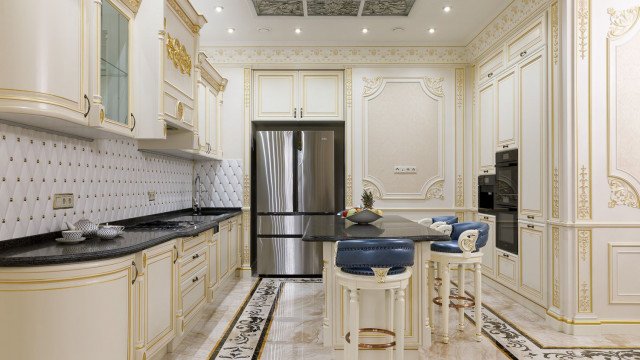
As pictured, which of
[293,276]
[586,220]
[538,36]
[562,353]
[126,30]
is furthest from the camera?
[293,276]

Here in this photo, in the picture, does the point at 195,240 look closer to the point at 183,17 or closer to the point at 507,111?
the point at 183,17

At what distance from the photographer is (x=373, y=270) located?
211 centimetres

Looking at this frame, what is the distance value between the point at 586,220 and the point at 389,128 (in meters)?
2.57

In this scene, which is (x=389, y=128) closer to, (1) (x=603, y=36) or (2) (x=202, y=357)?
(1) (x=603, y=36)

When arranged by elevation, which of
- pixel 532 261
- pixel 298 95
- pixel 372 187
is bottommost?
pixel 532 261

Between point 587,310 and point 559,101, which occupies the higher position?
point 559,101

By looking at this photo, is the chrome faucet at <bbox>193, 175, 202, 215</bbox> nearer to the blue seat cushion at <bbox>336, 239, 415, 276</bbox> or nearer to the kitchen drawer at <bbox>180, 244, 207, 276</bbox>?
the kitchen drawer at <bbox>180, 244, 207, 276</bbox>

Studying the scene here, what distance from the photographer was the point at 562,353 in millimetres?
2750

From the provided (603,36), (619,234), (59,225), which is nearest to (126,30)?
(59,225)

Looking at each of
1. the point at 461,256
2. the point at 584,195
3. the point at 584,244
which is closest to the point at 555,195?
the point at 584,195

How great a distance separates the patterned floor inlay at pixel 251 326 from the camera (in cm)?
276

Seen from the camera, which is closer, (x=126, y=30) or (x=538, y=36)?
(x=126, y=30)

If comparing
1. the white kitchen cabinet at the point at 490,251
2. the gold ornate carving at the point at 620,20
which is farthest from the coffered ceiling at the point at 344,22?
the white kitchen cabinet at the point at 490,251

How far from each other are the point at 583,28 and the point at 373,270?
2641mm
